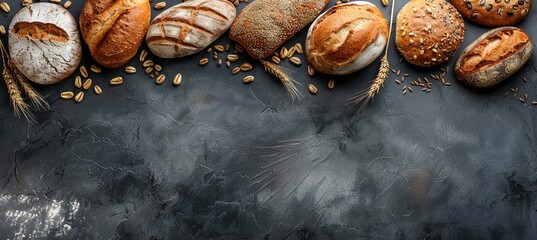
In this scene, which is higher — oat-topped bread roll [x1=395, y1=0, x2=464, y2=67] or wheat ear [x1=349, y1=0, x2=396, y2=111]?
oat-topped bread roll [x1=395, y1=0, x2=464, y2=67]

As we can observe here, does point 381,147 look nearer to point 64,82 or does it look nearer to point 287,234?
point 287,234

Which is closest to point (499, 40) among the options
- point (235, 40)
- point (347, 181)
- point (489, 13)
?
point (489, 13)

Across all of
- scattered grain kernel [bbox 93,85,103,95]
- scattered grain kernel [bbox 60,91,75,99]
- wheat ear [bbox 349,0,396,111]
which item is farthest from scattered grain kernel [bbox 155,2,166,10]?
wheat ear [bbox 349,0,396,111]

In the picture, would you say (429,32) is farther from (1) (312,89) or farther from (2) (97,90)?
(2) (97,90)

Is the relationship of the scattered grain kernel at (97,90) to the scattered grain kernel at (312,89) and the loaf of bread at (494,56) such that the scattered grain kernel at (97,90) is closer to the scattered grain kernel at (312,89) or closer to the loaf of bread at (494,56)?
the scattered grain kernel at (312,89)

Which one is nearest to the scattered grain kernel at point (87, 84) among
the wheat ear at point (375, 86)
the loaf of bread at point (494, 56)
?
the wheat ear at point (375, 86)

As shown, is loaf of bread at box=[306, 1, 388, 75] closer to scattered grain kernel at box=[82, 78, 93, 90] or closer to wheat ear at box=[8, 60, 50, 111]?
scattered grain kernel at box=[82, 78, 93, 90]
